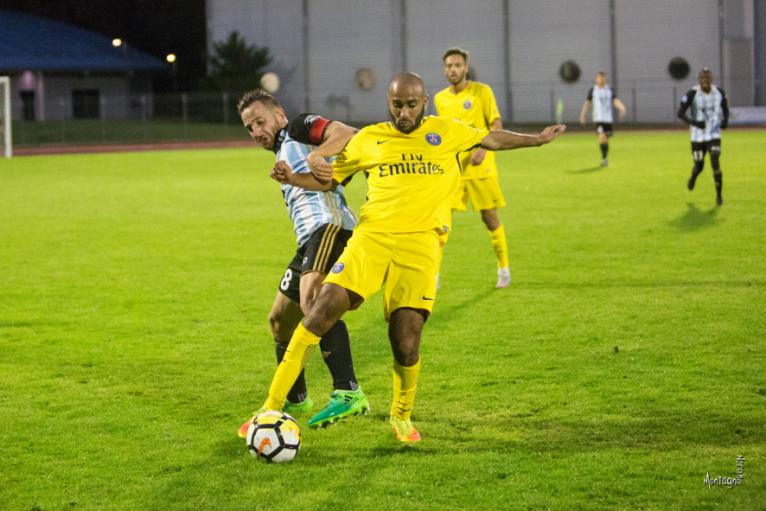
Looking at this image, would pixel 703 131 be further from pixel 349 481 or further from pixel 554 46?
pixel 554 46

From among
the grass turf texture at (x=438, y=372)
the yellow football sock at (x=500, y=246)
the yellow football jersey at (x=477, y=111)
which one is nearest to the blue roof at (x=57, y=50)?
the grass turf texture at (x=438, y=372)

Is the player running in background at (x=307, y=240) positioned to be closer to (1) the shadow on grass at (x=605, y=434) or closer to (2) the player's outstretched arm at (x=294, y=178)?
(2) the player's outstretched arm at (x=294, y=178)

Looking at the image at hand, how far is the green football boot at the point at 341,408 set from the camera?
5.97 meters

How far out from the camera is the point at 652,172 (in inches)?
909

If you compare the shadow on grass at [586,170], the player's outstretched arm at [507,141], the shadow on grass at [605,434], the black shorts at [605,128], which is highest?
the black shorts at [605,128]

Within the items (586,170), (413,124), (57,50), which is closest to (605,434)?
(413,124)

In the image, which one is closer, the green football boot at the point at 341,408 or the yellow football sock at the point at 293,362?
the yellow football sock at the point at 293,362

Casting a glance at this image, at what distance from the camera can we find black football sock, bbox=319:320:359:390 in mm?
6133

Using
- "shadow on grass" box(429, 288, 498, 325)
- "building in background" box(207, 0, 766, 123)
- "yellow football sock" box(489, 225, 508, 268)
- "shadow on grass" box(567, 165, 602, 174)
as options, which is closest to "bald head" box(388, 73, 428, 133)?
"shadow on grass" box(429, 288, 498, 325)

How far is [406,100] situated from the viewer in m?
5.51

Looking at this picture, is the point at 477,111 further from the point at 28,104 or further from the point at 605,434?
the point at 28,104

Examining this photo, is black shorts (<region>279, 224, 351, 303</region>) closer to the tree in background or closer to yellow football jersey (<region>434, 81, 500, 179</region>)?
yellow football jersey (<region>434, 81, 500, 179</region>)

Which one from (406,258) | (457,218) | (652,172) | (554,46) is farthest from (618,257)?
(554,46)

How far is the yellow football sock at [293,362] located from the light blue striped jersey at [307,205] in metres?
0.85
